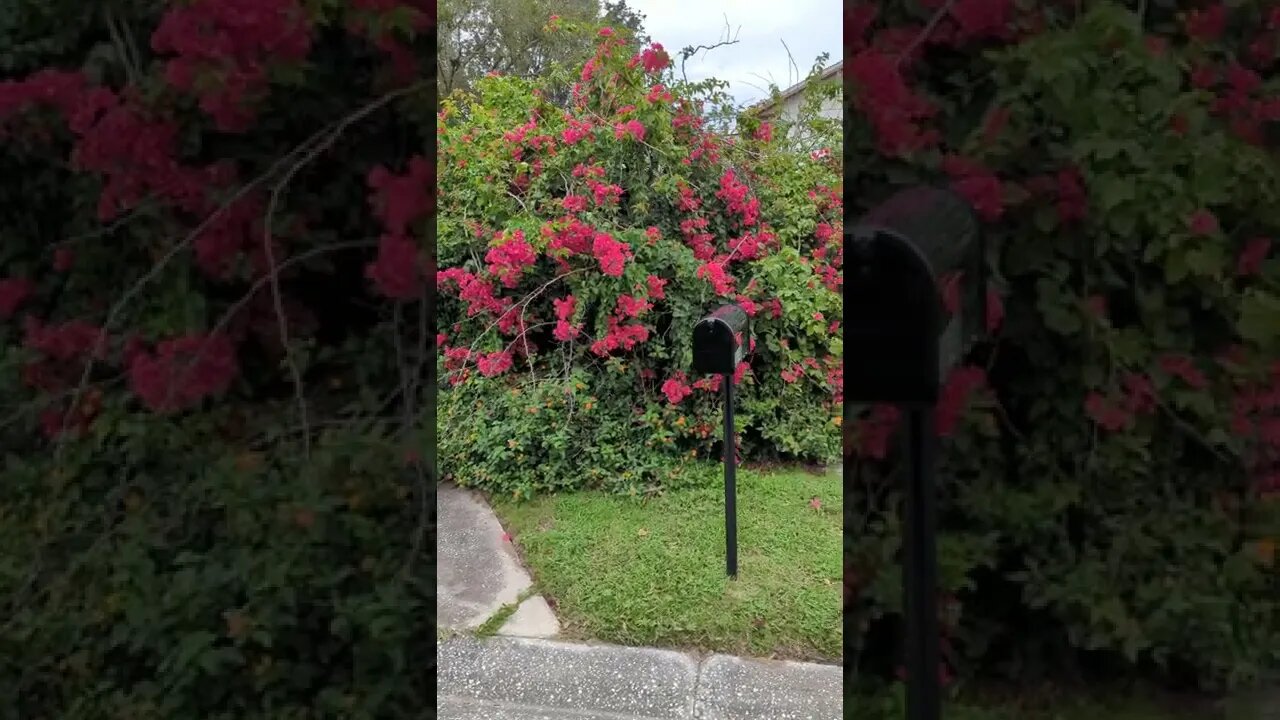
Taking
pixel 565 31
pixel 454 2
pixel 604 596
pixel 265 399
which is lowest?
pixel 604 596

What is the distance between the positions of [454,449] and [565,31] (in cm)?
175

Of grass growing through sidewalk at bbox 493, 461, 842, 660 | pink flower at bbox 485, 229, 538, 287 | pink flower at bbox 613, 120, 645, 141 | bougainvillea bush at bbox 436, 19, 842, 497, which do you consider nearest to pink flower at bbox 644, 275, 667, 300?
bougainvillea bush at bbox 436, 19, 842, 497

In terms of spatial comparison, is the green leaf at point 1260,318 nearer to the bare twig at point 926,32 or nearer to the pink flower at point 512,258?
the bare twig at point 926,32

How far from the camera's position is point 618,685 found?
1971mm

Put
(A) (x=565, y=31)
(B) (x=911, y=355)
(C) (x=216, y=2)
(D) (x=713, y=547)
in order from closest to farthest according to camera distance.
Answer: (B) (x=911, y=355) → (C) (x=216, y=2) → (D) (x=713, y=547) → (A) (x=565, y=31)

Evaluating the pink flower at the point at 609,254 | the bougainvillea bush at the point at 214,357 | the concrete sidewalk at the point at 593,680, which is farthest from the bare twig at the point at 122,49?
the pink flower at the point at 609,254

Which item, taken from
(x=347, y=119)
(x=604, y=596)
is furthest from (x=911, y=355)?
(x=604, y=596)

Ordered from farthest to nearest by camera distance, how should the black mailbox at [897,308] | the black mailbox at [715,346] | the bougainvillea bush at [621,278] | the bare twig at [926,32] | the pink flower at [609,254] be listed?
1. the bougainvillea bush at [621,278]
2. the pink flower at [609,254]
3. the black mailbox at [715,346]
4. the bare twig at [926,32]
5. the black mailbox at [897,308]

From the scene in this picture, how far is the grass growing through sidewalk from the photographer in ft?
7.13

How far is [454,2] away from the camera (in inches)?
147

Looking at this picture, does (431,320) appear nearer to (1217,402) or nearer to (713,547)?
(1217,402)

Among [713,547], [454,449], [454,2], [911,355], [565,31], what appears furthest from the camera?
[454,2]

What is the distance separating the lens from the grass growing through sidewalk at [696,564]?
7.13ft

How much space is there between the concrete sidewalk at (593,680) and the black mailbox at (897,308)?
1.35m
